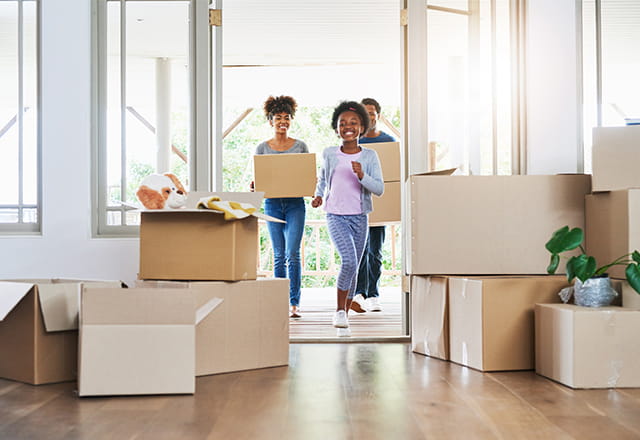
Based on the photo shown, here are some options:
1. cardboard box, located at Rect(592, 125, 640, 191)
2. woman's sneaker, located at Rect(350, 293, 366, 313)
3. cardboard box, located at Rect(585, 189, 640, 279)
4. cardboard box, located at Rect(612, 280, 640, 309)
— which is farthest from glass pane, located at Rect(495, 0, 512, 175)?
woman's sneaker, located at Rect(350, 293, 366, 313)

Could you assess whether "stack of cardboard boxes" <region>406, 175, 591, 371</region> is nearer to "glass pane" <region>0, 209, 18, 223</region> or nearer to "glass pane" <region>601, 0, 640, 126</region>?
"glass pane" <region>601, 0, 640, 126</region>

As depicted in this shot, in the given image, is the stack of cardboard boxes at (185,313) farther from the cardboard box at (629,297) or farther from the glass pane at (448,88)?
the cardboard box at (629,297)

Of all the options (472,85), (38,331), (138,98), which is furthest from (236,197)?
(472,85)

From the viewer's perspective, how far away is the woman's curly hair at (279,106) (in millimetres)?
4312

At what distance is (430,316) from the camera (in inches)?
118

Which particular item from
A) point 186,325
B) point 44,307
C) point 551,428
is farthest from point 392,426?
point 44,307

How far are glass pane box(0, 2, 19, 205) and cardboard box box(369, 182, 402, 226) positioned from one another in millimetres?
2339

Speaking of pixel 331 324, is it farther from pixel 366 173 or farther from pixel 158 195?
pixel 158 195

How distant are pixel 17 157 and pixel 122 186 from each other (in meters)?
0.50

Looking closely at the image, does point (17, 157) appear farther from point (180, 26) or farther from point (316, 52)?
point (316, 52)

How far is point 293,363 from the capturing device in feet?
9.10

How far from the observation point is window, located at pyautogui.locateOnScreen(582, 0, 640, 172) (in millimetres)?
3266

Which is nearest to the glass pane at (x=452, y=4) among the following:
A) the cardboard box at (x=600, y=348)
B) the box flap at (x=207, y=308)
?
the cardboard box at (x=600, y=348)

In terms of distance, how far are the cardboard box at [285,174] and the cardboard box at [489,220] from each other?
140cm
